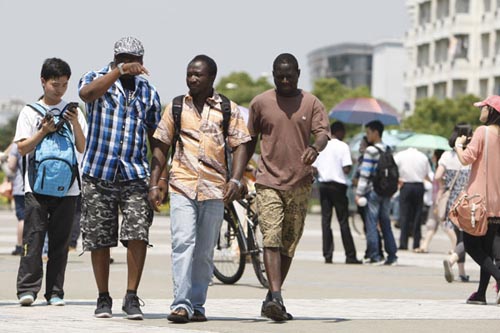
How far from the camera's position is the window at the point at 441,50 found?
4245 inches

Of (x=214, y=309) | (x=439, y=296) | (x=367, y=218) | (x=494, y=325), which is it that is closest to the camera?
(x=494, y=325)

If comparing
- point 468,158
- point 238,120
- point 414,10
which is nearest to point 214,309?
point 238,120

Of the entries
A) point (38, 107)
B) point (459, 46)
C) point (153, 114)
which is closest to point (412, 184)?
point (38, 107)

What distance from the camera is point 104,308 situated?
10.8 meters

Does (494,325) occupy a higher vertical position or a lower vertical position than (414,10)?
lower

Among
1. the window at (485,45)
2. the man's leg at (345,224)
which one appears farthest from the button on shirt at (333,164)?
the window at (485,45)

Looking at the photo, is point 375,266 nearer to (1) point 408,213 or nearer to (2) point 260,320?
(1) point 408,213

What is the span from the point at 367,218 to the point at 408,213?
411 centimetres

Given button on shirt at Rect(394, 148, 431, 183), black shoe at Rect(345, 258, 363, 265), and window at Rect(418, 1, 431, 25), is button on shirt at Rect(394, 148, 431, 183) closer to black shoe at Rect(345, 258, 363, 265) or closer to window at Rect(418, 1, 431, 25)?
black shoe at Rect(345, 258, 363, 265)

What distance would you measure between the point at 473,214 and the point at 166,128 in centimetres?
351

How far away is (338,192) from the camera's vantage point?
20.3m

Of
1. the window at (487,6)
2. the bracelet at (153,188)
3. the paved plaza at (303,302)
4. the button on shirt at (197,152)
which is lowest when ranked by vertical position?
the paved plaza at (303,302)

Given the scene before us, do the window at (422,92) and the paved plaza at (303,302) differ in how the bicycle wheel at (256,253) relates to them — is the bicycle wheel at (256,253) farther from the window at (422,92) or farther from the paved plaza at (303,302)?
the window at (422,92)

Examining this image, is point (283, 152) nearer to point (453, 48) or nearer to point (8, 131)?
point (453, 48)
